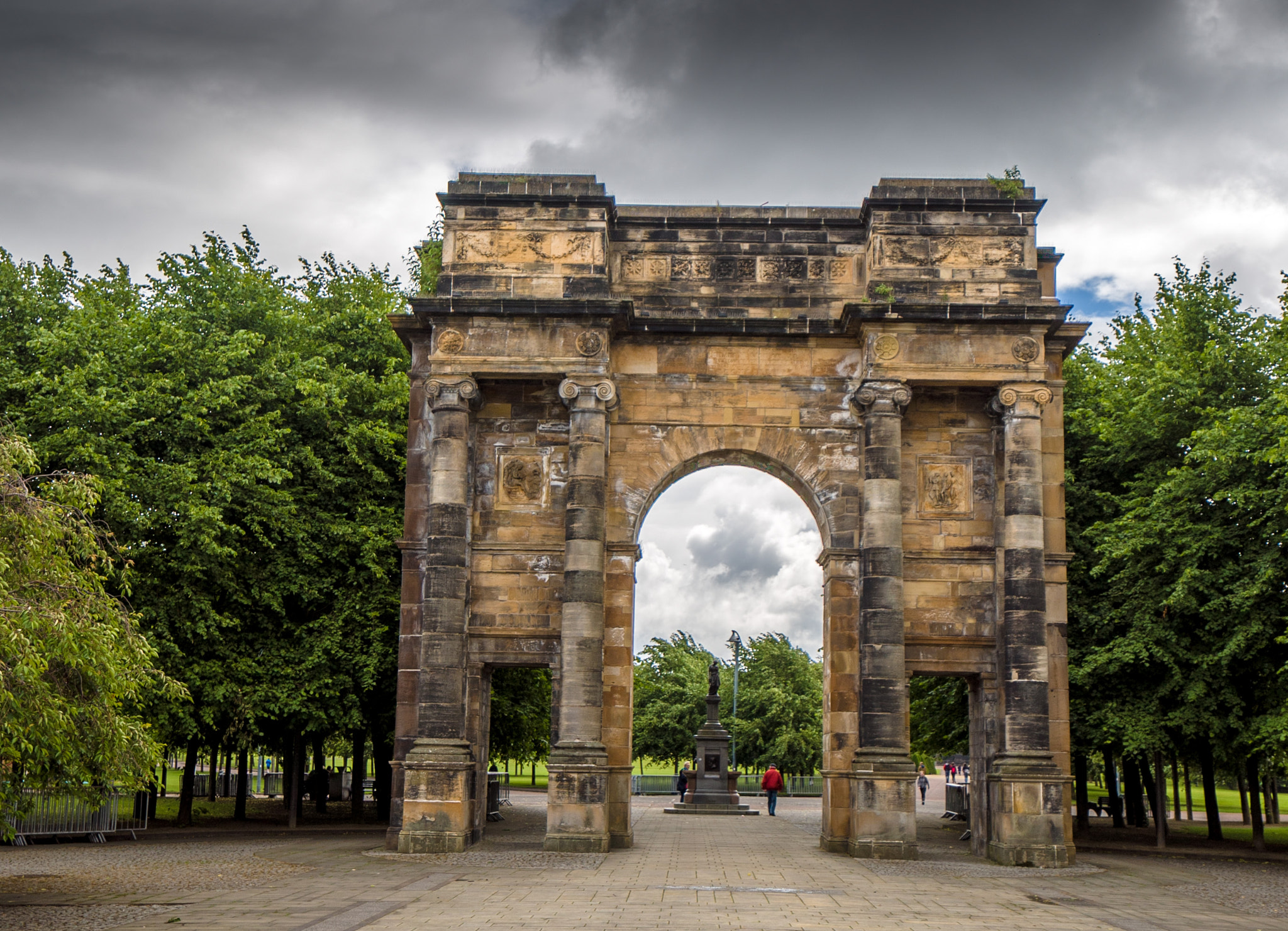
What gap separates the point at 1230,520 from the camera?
22094 mm

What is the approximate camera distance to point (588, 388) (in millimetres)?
20000

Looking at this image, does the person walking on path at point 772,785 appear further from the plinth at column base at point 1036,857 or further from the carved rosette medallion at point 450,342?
the carved rosette medallion at point 450,342

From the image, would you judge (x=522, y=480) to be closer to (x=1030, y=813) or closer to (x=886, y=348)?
(x=886, y=348)

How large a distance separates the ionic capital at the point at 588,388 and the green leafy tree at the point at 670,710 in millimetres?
31816

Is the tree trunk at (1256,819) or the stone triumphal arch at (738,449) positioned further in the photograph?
the tree trunk at (1256,819)

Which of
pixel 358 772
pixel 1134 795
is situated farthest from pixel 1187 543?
pixel 358 772

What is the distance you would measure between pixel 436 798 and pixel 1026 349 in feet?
39.3

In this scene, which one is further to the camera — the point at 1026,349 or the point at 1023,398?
the point at 1026,349

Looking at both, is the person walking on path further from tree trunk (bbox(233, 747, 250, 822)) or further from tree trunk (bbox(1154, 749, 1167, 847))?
tree trunk (bbox(233, 747, 250, 822))

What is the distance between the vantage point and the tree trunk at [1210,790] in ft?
75.6

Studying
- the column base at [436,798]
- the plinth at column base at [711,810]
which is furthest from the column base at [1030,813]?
the plinth at column base at [711,810]

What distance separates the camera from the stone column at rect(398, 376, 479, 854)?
1861 cm

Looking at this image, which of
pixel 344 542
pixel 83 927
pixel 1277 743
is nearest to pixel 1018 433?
pixel 1277 743

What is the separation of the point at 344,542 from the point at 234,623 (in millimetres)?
2765
